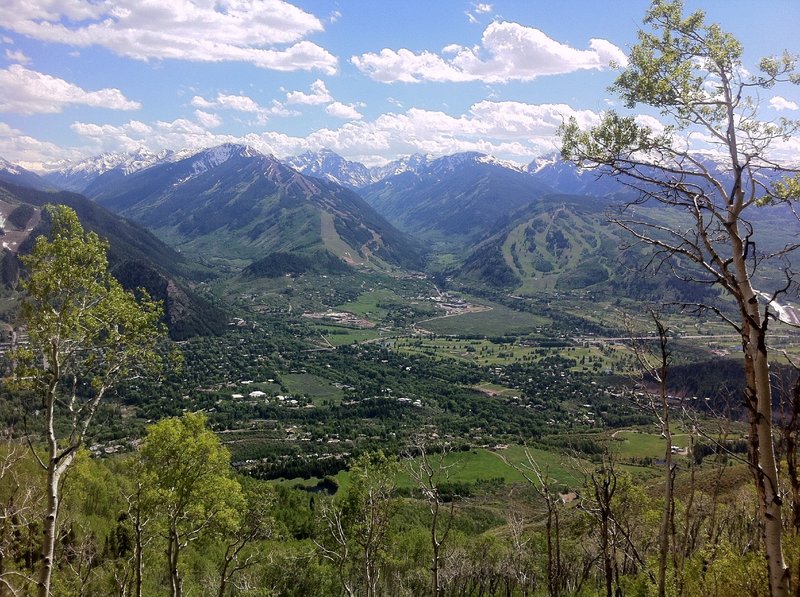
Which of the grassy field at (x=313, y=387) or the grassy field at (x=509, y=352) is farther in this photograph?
the grassy field at (x=509, y=352)

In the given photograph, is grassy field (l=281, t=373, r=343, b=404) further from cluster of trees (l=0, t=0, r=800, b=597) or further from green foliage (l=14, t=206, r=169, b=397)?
green foliage (l=14, t=206, r=169, b=397)

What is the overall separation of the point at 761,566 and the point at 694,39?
567 inches

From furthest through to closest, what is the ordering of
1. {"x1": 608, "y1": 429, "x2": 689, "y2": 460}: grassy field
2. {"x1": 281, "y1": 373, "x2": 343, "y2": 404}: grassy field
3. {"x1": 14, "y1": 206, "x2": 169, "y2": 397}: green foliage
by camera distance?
{"x1": 281, "y1": 373, "x2": 343, "y2": 404}: grassy field → {"x1": 608, "y1": 429, "x2": 689, "y2": 460}: grassy field → {"x1": 14, "y1": 206, "x2": 169, "y2": 397}: green foliage

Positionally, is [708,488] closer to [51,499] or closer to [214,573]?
[214,573]

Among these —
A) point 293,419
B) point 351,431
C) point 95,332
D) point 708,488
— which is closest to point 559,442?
point 351,431

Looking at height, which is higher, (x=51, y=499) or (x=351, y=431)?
(x=51, y=499)

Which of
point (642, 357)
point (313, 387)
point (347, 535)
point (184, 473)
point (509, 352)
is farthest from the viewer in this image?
point (509, 352)

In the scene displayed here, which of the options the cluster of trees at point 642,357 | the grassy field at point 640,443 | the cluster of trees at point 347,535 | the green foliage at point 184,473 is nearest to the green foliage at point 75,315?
the cluster of trees at point 642,357

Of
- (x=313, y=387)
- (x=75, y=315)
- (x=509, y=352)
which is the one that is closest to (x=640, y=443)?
(x=509, y=352)

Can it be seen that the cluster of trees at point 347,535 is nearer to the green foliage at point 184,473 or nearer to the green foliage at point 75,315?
the green foliage at point 184,473

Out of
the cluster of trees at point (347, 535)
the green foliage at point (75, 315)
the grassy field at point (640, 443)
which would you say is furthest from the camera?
the grassy field at point (640, 443)

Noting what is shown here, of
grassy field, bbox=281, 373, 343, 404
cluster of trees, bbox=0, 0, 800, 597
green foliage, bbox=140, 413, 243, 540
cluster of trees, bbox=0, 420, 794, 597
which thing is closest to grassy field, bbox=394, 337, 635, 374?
grassy field, bbox=281, 373, 343, 404

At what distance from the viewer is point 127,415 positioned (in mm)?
116188

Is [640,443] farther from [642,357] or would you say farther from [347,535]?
[642,357]
